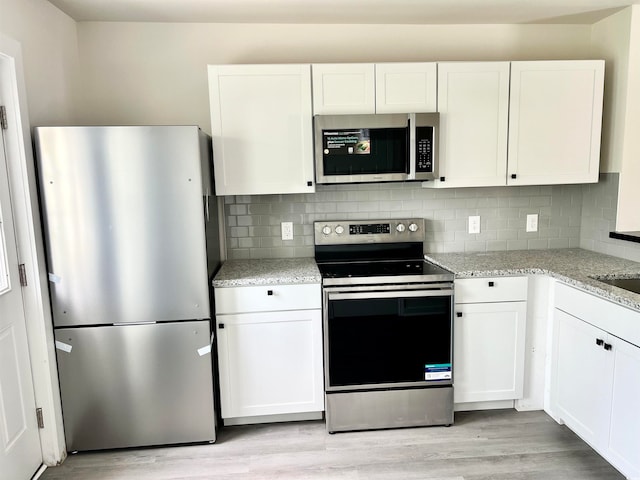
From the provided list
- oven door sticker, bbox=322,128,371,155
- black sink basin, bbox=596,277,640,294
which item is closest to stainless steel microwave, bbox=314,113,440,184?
oven door sticker, bbox=322,128,371,155

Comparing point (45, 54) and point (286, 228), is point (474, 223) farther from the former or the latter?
point (45, 54)

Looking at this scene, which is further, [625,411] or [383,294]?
[383,294]

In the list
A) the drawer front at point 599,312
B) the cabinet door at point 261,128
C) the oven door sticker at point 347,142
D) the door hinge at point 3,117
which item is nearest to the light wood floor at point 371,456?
the drawer front at point 599,312

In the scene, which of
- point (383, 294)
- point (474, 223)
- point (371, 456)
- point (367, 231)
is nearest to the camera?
point (371, 456)

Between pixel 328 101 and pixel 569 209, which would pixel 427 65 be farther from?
pixel 569 209

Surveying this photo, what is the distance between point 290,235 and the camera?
3.04 m

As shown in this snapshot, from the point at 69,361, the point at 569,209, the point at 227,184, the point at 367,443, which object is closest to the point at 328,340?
the point at 367,443

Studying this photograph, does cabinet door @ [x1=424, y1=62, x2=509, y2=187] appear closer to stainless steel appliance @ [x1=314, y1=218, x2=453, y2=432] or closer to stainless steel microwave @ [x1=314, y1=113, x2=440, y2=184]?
stainless steel microwave @ [x1=314, y1=113, x2=440, y2=184]

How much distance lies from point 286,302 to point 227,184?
78 centimetres

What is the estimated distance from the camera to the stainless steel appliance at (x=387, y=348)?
250 cm

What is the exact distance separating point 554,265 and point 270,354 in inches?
Result: 68.8

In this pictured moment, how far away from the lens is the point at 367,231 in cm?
299

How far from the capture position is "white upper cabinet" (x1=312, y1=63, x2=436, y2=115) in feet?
8.64

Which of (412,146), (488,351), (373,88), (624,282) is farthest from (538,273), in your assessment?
(373,88)
